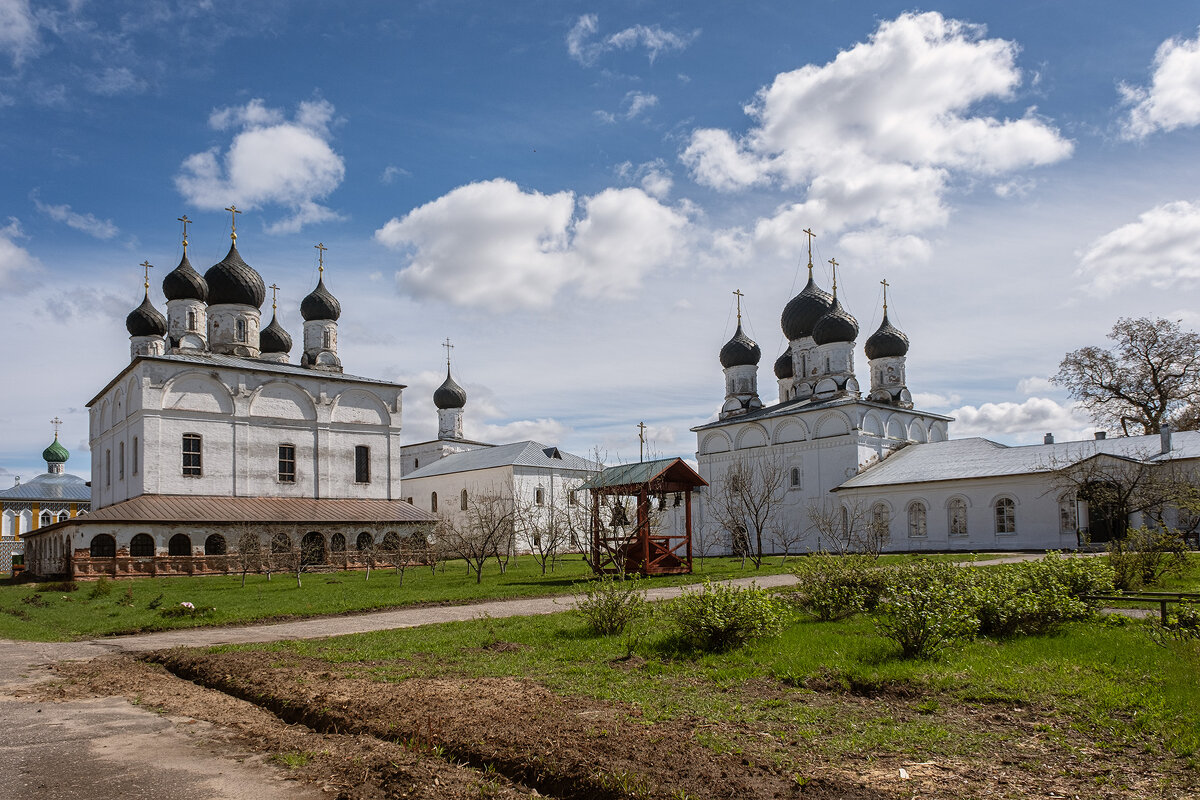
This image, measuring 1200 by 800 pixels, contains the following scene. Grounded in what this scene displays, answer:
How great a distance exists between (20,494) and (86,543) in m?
33.8

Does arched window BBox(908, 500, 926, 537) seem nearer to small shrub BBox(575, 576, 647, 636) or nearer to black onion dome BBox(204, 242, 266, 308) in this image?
small shrub BBox(575, 576, 647, 636)

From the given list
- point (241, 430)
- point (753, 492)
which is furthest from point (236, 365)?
point (753, 492)

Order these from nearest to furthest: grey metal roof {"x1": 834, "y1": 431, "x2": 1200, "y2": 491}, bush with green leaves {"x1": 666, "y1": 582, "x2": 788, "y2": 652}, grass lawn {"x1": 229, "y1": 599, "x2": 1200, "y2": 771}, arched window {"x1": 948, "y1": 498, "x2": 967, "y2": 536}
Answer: grass lawn {"x1": 229, "y1": 599, "x2": 1200, "y2": 771} < bush with green leaves {"x1": 666, "y1": 582, "x2": 788, "y2": 652} < grey metal roof {"x1": 834, "y1": 431, "x2": 1200, "y2": 491} < arched window {"x1": 948, "y1": 498, "x2": 967, "y2": 536}

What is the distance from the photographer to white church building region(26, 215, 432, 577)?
27.6m

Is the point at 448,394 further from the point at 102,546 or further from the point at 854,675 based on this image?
the point at 854,675

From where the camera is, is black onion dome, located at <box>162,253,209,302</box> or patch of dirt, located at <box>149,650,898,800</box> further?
black onion dome, located at <box>162,253,209,302</box>

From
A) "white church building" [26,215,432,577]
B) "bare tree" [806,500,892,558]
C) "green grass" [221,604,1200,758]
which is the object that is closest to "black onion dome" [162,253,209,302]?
"white church building" [26,215,432,577]

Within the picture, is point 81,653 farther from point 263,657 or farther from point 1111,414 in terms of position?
point 1111,414

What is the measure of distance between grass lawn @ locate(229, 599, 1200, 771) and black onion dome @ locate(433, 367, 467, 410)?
46159 mm

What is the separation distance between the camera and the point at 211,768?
17.3ft

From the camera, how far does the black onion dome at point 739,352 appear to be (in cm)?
4428

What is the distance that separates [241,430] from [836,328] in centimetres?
2612

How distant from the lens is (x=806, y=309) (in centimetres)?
4181

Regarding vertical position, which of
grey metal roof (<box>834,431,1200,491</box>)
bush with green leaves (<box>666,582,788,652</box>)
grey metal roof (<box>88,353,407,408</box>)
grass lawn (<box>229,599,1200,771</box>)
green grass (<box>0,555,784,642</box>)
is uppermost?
grey metal roof (<box>88,353,407,408</box>)
